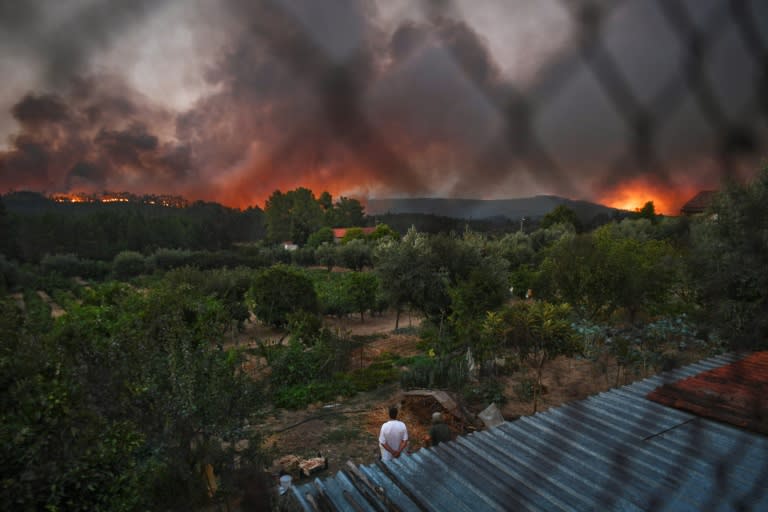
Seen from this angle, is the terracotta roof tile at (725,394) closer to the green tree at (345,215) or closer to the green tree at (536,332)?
the green tree at (536,332)

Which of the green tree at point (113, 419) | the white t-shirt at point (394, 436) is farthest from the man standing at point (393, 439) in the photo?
the green tree at point (113, 419)

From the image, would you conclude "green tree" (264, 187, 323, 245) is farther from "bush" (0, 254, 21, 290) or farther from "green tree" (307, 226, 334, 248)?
"bush" (0, 254, 21, 290)

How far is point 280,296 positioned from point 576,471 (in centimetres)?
1458

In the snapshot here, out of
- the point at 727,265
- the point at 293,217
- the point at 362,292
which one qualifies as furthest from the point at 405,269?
the point at 293,217

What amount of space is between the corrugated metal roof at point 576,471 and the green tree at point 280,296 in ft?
43.6

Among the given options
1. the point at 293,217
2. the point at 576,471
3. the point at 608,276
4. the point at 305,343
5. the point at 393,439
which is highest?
the point at 293,217

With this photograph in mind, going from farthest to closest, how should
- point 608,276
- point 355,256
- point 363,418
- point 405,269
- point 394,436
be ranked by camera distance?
point 355,256
point 405,269
point 608,276
point 363,418
point 394,436

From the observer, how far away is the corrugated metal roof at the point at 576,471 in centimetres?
281

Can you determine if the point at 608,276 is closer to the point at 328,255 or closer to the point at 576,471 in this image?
the point at 576,471

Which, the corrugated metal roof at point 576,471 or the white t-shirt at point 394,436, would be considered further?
the white t-shirt at point 394,436

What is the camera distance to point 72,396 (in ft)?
8.95

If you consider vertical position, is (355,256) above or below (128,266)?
above

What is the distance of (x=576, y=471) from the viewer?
10.3ft

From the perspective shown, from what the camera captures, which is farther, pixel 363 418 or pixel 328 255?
pixel 328 255
